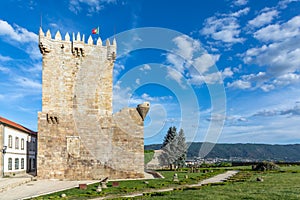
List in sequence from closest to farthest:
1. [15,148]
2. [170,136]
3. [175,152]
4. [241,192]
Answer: [241,192] → [15,148] → [175,152] → [170,136]

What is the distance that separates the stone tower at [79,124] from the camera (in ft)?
85.9

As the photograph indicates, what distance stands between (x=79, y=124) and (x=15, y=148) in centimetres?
1099

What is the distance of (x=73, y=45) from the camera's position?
27.9m

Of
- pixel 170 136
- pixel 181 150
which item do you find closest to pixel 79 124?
pixel 181 150

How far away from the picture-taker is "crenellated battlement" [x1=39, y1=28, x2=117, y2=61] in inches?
1066

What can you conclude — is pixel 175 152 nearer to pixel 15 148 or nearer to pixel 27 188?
pixel 15 148

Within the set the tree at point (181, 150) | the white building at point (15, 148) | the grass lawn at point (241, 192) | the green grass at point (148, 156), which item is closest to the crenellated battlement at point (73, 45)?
the white building at point (15, 148)

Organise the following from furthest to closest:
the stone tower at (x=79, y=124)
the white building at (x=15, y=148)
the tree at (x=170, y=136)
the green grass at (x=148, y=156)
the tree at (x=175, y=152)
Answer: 1. the tree at (x=170, y=136)
2. the tree at (x=175, y=152)
3. the green grass at (x=148, y=156)
4. the white building at (x=15, y=148)
5. the stone tower at (x=79, y=124)

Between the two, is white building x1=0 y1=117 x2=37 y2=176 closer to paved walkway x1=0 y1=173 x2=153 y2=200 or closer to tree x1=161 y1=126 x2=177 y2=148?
paved walkway x1=0 y1=173 x2=153 y2=200

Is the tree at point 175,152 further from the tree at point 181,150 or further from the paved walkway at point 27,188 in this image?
the paved walkway at point 27,188

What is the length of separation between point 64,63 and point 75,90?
8.93ft

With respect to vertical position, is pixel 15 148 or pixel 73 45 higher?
pixel 73 45

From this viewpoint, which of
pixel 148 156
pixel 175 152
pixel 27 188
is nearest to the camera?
pixel 27 188

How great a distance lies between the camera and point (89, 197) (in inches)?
642
